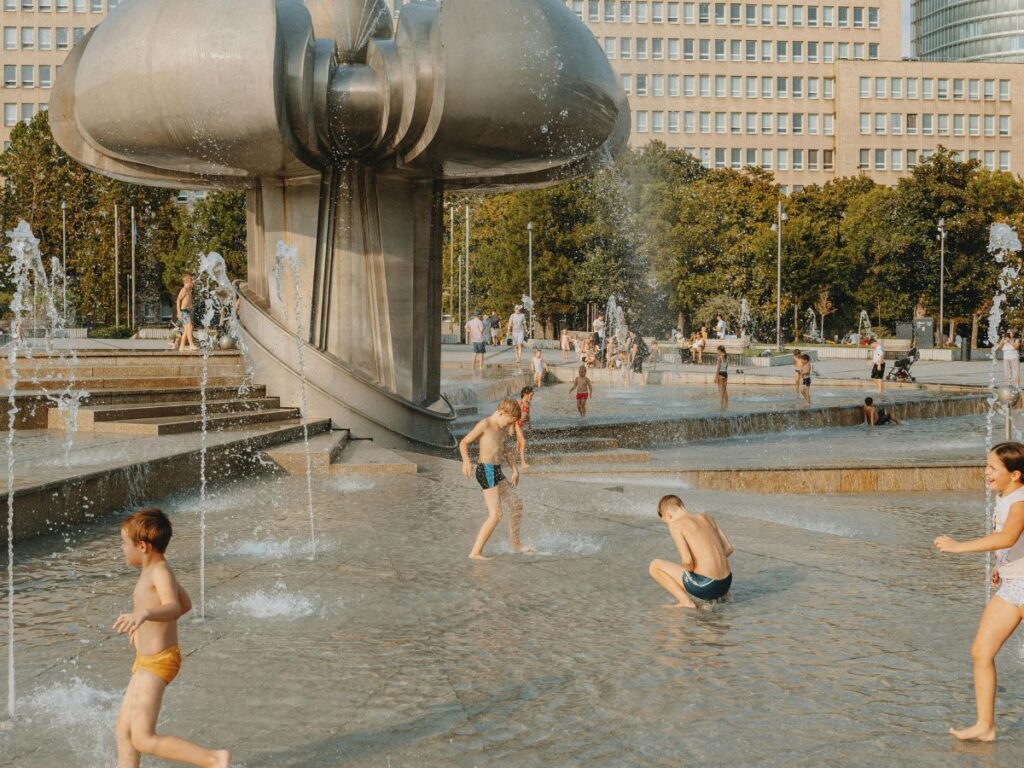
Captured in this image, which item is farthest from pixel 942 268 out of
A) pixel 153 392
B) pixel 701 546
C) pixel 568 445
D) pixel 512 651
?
pixel 512 651

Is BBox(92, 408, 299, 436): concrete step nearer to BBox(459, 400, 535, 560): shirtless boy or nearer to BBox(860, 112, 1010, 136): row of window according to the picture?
BBox(459, 400, 535, 560): shirtless boy

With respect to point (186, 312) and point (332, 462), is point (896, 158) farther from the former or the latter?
point (332, 462)

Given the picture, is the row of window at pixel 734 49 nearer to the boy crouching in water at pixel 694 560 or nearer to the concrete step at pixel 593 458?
the concrete step at pixel 593 458

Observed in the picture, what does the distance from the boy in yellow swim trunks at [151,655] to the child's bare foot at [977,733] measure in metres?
2.93

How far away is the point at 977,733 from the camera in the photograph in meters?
4.83

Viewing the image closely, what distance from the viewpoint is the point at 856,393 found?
2983cm

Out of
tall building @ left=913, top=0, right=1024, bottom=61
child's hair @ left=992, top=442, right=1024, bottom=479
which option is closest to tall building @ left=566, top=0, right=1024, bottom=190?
tall building @ left=913, top=0, right=1024, bottom=61

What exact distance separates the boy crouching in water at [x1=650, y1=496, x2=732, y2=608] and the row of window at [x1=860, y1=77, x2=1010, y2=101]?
103268mm

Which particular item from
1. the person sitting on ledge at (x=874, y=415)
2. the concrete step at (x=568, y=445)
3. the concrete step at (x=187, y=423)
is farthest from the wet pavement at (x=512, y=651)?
the person sitting on ledge at (x=874, y=415)

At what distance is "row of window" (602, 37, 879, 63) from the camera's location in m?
102

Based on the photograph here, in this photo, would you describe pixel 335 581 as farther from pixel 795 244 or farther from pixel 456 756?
pixel 795 244

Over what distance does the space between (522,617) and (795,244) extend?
197 ft

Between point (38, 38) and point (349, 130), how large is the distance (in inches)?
3811

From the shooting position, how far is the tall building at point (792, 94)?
335 feet
